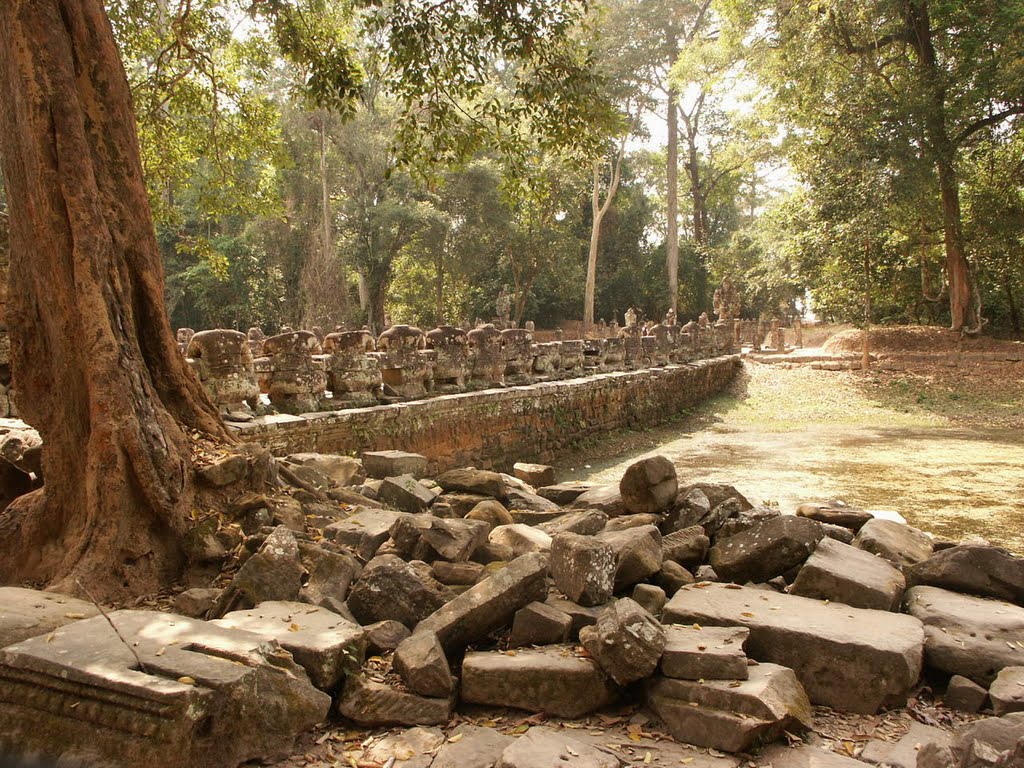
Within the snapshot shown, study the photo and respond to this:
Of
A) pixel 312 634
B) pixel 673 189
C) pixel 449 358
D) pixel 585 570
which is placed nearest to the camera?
pixel 312 634

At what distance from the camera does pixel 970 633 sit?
129 inches

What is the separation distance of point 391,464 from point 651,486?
2.24 metres

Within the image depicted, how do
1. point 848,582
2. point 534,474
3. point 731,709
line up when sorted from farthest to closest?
point 534,474, point 848,582, point 731,709

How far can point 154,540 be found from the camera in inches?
143

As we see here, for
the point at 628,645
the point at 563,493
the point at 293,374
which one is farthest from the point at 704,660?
the point at 293,374

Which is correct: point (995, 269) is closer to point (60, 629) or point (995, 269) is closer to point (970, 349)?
point (970, 349)

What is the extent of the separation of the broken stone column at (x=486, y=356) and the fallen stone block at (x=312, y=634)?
693cm

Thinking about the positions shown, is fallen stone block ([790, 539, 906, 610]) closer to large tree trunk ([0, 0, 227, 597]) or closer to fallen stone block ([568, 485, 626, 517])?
fallen stone block ([568, 485, 626, 517])

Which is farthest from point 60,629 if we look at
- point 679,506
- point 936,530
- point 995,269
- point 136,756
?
point 995,269

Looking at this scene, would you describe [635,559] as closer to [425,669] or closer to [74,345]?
[425,669]

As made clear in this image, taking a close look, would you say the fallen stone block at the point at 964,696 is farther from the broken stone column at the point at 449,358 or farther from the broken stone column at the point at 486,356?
the broken stone column at the point at 486,356

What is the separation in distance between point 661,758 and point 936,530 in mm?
5208

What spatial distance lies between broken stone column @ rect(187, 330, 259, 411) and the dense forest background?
209 cm

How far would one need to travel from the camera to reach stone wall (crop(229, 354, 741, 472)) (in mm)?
6977
